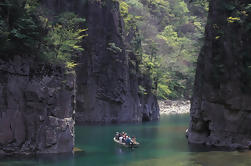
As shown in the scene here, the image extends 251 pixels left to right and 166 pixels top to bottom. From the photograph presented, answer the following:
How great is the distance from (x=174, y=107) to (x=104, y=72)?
97.6 ft

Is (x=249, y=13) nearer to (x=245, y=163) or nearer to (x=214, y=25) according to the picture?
(x=214, y=25)

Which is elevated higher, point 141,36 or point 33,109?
point 141,36

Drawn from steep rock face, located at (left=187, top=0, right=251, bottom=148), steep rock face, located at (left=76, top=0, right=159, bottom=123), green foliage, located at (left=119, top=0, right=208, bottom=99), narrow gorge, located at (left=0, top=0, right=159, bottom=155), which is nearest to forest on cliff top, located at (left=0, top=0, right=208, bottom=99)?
green foliage, located at (left=119, top=0, right=208, bottom=99)

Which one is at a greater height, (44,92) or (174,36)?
(174,36)

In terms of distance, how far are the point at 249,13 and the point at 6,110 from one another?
802 inches

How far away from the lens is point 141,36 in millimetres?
66688

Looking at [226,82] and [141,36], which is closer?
[226,82]

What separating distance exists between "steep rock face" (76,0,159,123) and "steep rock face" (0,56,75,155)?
24.8m

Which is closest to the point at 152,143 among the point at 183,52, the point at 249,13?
the point at 249,13

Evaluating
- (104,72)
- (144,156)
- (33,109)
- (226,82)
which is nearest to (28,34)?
(33,109)

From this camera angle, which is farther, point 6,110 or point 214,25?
point 214,25

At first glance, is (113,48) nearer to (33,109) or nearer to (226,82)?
(226,82)

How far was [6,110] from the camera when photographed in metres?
22.9

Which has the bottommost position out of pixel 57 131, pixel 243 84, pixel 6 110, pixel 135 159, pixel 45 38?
pixel 135 159
